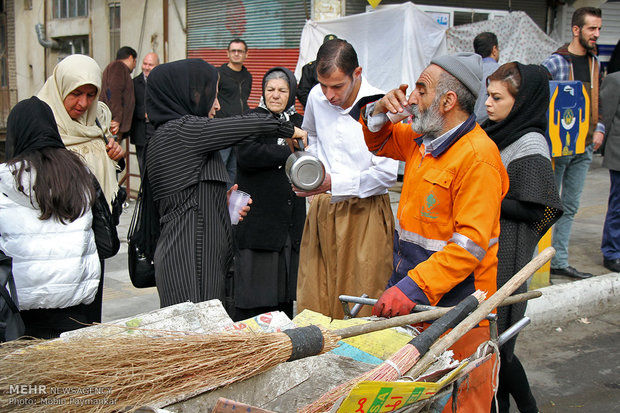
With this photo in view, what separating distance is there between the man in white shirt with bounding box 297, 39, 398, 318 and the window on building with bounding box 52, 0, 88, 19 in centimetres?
1189

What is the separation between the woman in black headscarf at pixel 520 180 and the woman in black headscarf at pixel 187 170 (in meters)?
1.24

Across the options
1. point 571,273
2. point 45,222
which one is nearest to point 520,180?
point 45,222

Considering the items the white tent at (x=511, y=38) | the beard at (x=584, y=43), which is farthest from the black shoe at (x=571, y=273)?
the white tent at (x=511, y=38)

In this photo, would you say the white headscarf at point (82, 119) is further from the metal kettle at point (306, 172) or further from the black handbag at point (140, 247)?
the metal kettle at point (306, 172)

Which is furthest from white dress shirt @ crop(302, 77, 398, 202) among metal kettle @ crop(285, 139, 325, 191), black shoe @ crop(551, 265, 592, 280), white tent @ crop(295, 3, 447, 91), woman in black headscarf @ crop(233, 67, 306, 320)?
white tent @ crop(295, 3, 447, 91)

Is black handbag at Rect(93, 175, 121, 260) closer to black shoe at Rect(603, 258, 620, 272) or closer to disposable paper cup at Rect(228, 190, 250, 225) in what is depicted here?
disposable paper cup at Rect(228, 190, 250, 225)

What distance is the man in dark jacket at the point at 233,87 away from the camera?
8155 mm

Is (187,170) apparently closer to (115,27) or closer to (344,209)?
(344,209)

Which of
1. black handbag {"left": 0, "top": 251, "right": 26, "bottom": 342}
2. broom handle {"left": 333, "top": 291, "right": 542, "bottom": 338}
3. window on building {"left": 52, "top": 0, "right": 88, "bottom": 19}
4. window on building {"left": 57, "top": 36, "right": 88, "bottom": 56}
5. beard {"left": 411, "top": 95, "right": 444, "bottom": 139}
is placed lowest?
black handbag {"left": 0, "top": 251, "right": 26, "bottom": 342}

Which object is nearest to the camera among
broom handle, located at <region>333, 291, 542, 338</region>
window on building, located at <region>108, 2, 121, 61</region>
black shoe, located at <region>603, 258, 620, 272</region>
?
broom handle, located at <region>333, 291, 542, 338</region>

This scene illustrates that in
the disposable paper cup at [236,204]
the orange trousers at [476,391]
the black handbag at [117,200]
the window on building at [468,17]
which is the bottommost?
the orange trousers at [476,391]

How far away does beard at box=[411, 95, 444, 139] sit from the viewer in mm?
2844

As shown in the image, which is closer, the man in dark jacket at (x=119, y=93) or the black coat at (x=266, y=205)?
the black coat at (x=266, y=205)

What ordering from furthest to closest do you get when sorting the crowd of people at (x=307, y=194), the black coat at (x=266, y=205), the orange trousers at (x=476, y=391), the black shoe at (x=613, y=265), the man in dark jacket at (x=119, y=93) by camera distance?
1. the man in dark jacket at (x=119, y=93)
2. the black shoe at (x=613, y=265)
3. the black coat at (x=266, y=205)
4. the crowd of people at (x=307, y=194)
5. the orange trousers at (x=476, y=391)
